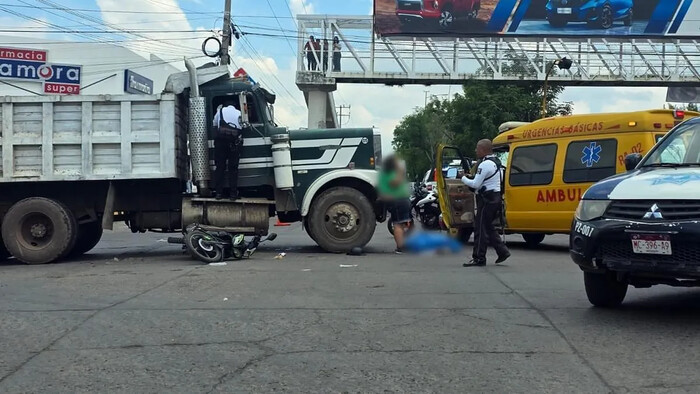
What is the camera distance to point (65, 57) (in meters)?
34.8

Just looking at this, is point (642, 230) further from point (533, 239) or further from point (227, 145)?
point (533, 239)

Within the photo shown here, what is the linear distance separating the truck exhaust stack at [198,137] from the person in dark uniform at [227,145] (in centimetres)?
18

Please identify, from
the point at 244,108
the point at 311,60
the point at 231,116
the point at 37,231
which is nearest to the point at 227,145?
the point at 231,116

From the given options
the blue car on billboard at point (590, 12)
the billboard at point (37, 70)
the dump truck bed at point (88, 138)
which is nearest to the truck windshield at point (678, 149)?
the dump truck bed at point (88, 138)

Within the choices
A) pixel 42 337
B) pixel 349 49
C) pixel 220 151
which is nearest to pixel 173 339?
pixel 42 337

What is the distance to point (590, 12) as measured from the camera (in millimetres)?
34250

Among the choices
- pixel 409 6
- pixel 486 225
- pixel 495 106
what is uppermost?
pixel 409 6

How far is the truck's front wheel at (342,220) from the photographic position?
36.0ft

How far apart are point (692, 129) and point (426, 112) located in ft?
190

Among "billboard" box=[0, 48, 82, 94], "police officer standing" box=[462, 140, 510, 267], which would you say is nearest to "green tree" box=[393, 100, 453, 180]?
"billboard" box=[0, 48, 82, 94]

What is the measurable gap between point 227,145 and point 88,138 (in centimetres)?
210

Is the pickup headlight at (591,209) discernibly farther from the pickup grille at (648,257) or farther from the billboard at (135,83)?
the billboard at (135,83)

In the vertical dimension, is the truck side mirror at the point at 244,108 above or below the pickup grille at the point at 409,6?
below

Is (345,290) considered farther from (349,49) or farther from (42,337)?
(349,49)
